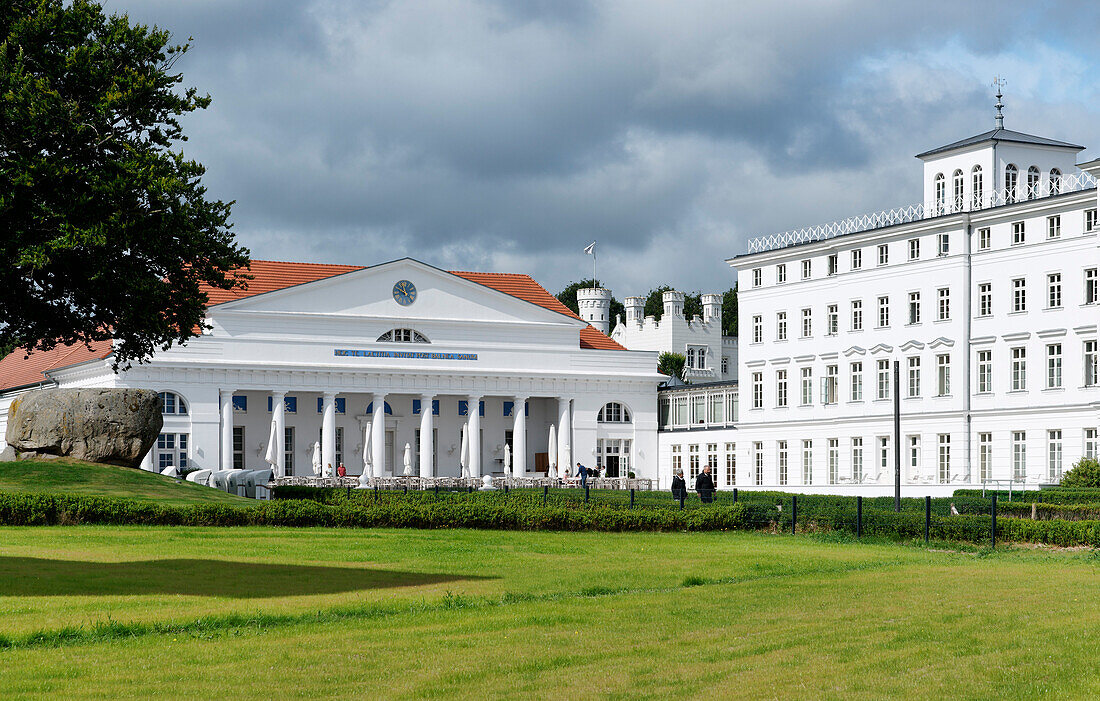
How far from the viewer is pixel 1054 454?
53969 millimetres

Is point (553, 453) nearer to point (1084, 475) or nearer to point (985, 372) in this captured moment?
point (985, 372)

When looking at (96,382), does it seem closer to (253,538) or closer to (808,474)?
(808,474)

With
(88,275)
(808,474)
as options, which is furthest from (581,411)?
(88,275)

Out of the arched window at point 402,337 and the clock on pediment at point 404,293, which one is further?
the clock on pediment at point 404,293

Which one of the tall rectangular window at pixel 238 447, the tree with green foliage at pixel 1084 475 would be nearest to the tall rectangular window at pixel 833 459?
the tree with green foliage at pixel 1084 475

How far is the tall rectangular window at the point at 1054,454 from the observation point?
53625mm

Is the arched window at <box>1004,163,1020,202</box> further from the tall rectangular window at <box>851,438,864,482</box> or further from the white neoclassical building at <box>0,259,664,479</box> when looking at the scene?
the white neoclassical building at <box>0,259,664,479</box>

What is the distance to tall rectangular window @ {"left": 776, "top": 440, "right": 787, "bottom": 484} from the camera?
2699 inches

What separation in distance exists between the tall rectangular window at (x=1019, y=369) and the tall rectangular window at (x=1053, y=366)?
119 centimetres

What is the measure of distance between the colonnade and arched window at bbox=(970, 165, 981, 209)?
89.6 ft

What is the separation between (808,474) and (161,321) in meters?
42.5

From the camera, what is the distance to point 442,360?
249 ft

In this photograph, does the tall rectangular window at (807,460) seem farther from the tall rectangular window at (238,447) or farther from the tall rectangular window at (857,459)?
the tall rectangular window at (238,447)

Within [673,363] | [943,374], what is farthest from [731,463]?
[673,363]
